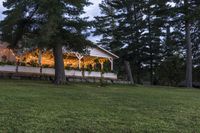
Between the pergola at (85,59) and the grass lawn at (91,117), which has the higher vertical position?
the pergola at (85,59)

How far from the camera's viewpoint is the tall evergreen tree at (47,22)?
25203mm

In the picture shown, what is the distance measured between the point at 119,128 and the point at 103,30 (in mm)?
44134

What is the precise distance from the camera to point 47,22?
974 inches

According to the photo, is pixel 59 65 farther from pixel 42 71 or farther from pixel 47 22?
pixel 42 71

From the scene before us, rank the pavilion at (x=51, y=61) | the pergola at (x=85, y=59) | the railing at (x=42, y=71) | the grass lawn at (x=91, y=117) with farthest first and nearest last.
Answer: the pergola at (x=85, y=59) → the pavilion at (x=51, y=61) → the railing at (x=42, y=71) → the grass lawn at (x=91, y=117)

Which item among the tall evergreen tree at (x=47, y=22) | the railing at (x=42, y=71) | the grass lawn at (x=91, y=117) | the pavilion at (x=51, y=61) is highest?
the tall evergreen tree at (x=47, y=22)

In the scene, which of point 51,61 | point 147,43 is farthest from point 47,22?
point 147,43

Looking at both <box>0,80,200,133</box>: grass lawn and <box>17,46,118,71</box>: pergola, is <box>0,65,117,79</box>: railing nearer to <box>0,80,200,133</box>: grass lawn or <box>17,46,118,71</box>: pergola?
<box>17,46,118,71</box>: pergola

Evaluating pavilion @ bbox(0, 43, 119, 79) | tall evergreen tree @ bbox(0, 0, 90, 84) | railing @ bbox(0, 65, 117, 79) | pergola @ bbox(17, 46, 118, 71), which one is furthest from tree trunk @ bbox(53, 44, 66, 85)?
pergola @ bbox(17, 46, 118, 71)

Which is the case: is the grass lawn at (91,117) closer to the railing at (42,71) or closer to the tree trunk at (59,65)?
the tree trunk at (59,65)

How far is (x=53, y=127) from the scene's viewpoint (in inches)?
372

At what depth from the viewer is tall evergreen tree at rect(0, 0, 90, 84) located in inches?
992

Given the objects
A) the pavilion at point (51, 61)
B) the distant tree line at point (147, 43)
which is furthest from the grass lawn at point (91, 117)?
the distant tree line at point (147, 43)

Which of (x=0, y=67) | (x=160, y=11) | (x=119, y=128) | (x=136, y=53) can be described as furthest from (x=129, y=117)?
(x=136, y=53)
